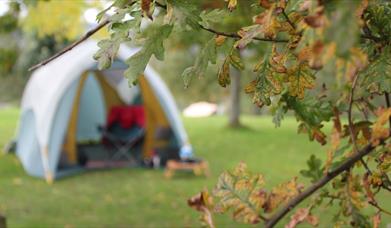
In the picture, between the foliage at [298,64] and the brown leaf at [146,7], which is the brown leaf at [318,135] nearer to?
the foliage at [298,64]

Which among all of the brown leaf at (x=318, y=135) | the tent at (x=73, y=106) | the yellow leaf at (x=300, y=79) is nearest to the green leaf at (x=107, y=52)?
the yellow leaf at (x=300, y=79)

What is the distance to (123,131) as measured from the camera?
39.2 ft

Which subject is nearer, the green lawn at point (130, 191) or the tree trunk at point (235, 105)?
the green lawn at point (130, 191)

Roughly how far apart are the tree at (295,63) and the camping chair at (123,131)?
962 centimetres

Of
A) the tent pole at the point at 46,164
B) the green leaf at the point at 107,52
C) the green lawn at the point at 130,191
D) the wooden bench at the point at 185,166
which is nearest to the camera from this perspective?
the green leaf at the point at 107,52

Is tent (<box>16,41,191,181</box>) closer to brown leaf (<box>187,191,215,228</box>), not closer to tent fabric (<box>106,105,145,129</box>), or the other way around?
tent fabric (<box>106,105,145,129</box>)

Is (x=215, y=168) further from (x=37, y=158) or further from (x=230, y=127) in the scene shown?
(x=230, y=127)

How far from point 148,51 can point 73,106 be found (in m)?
10.3

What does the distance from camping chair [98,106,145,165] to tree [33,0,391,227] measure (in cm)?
962

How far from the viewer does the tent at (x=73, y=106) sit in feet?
31.6

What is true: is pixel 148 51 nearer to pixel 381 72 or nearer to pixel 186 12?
pixel 186 12

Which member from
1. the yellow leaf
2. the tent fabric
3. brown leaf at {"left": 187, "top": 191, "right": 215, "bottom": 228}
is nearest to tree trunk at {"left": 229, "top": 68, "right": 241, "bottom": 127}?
the tent fabric

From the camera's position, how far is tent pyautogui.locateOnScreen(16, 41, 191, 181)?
31.6 feet

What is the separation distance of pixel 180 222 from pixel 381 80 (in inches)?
220
